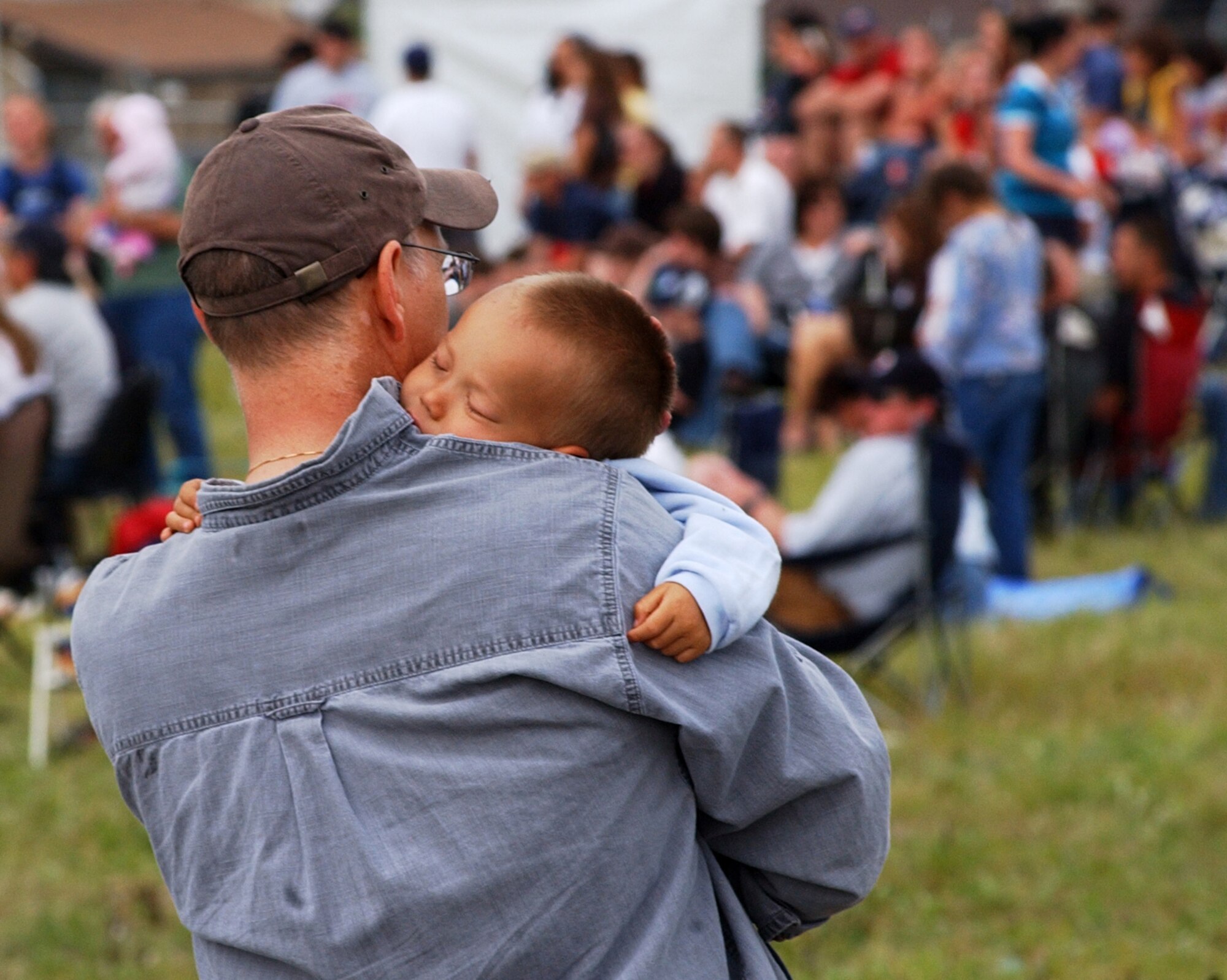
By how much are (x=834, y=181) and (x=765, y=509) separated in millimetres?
5349

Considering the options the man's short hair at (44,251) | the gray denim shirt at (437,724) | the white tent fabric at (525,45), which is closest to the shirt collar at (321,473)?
the gray denim shirt at (437,724)

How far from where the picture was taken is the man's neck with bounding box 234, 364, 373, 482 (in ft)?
5.27

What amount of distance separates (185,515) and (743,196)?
9.05m

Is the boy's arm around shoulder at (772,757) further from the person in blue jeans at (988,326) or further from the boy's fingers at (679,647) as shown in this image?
the person in blue jeans at (988,326)

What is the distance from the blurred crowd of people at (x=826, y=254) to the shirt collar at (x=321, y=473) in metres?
4.03

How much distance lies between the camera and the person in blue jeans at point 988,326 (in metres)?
6.74

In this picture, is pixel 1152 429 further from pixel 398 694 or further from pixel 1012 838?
pixel 398 694

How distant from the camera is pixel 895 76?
1205 cm

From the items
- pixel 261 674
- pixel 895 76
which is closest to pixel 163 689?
pixel 261 674

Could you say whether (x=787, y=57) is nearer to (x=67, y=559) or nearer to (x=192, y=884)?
(x=67, y=559)

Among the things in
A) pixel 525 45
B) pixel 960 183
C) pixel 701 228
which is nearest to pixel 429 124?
pixel 701 228

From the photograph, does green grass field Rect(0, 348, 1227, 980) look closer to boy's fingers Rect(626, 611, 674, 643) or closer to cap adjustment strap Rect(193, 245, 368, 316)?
boy's fingers Rect(626, 611, 674, 643)

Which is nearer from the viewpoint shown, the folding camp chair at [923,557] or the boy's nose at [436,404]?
the boy's nose at [436,404]

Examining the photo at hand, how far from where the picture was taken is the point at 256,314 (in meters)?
1.56
